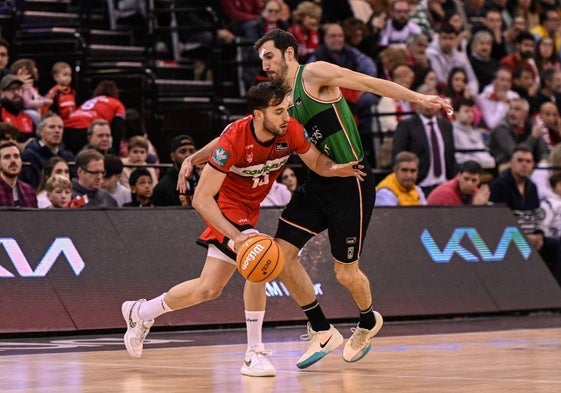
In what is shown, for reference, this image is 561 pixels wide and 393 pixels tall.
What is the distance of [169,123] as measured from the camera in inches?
701

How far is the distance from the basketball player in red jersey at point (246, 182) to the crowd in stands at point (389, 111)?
161 inches

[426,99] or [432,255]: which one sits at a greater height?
[426,99]

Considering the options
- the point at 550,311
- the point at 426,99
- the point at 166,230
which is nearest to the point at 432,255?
the point at 550,311

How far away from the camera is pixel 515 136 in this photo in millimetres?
18797

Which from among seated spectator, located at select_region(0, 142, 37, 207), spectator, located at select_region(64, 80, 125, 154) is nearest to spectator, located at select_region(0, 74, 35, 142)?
spectator, located at select_region(64, 80, 125, 154)

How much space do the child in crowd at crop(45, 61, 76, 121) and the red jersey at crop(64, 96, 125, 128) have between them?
7.7 inches

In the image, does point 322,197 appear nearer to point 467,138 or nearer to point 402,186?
point 402,186

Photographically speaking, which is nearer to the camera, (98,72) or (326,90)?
(326,90)

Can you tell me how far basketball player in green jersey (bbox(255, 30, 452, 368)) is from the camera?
932 centimetres

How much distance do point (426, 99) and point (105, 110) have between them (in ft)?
24.2

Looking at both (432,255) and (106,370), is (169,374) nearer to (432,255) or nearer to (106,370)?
(106,370)

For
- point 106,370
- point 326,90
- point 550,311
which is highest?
point 326,90

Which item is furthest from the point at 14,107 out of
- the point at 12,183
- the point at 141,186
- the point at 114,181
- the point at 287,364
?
the point at 287,364

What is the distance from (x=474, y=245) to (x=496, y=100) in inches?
237
